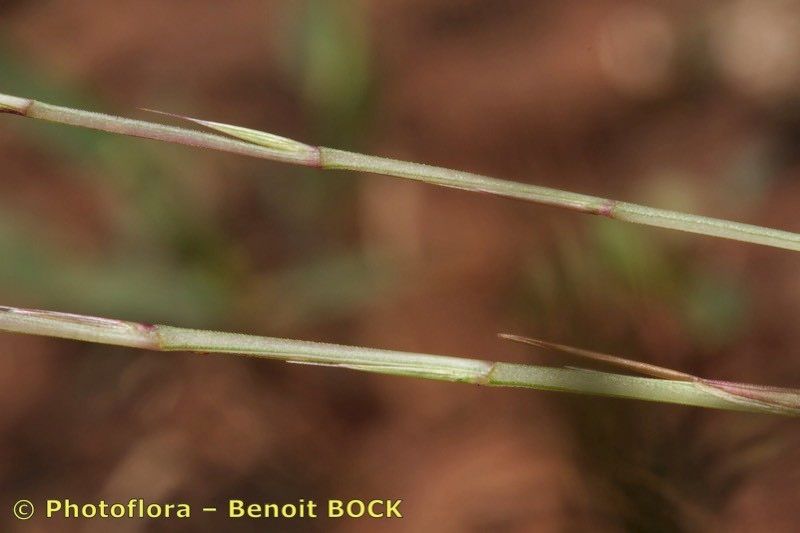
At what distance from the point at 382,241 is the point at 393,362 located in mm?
628

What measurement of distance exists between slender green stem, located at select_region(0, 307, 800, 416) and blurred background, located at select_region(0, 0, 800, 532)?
0.10m

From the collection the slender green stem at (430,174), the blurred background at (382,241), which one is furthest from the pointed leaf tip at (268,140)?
the blurred background at (382,241)

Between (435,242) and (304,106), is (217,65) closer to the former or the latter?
(304,106)

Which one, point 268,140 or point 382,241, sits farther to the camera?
point 382,241

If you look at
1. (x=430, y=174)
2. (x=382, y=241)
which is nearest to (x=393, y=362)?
(x=430, y=174)

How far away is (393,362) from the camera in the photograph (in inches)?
12.5

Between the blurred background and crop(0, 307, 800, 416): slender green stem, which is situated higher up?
the blurred background

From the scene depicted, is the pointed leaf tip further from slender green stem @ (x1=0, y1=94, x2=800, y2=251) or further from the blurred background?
the blurred background

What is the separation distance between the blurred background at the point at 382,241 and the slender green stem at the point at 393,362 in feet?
0.34

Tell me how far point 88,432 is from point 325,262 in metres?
0.28

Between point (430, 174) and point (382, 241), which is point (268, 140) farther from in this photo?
point (382, 241)

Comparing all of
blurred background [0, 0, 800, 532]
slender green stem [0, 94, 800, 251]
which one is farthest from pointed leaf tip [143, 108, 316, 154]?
blurred background [0, 0, 800, 532]

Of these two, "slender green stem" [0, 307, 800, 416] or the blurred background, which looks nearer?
"slender green stem" [0, 307, 800, 416]

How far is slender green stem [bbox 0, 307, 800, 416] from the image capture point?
0.30m
